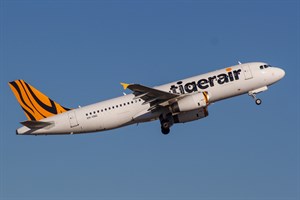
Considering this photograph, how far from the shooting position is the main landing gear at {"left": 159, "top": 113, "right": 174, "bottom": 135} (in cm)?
7881

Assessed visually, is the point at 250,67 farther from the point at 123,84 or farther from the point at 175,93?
the point at 123,84

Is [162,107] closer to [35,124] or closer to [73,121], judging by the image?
[73,121]

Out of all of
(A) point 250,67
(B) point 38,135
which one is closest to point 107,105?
(B) point 38,135

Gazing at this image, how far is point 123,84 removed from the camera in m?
72.4

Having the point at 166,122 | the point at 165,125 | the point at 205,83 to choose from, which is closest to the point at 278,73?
the point at 205,83

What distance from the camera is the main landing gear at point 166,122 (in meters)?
78.8

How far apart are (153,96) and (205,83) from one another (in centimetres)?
597

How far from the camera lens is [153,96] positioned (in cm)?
7688

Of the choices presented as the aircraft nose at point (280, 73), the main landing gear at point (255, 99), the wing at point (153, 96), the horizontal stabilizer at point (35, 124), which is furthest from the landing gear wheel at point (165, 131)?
the aircraft nose at point (280, 73)

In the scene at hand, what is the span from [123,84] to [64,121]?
10.2m

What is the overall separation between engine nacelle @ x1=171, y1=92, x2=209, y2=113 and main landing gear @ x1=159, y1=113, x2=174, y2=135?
247cm

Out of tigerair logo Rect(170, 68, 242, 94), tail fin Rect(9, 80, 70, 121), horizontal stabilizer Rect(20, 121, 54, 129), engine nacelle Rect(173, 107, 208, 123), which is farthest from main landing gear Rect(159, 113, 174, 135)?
horizontal stabilizer Rect(20, 121, 54, 129)

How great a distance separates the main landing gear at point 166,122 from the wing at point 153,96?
1743 millimetres

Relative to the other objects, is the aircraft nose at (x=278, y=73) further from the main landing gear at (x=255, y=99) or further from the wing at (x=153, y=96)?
the wing at (x=153, y=96)
